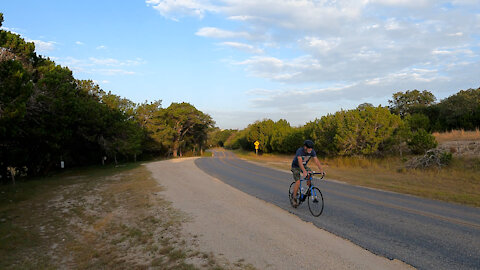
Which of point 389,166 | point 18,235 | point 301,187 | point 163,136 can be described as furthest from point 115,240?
point 163,136

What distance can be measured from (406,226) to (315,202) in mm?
2218

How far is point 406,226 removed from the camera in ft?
22.2

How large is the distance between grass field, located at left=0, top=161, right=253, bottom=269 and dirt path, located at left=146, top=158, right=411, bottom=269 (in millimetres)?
403

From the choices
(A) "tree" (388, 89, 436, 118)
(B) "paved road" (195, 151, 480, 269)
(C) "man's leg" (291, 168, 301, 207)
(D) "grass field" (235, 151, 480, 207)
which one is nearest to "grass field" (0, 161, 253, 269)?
(B) "paved road" (195, 151, 480, 269)

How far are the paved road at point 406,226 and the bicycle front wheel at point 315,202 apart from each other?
19cm

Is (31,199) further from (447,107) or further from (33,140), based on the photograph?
(447,107)

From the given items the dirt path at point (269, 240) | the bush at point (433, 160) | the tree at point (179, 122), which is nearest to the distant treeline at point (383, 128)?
the bush at point (433, 160)

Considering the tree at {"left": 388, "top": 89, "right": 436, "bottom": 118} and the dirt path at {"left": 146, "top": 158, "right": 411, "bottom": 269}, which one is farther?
the tree at {"left": 388, "top": 89, "right": 436, "bottom": 118}

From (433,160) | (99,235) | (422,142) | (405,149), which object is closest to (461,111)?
(405,149)

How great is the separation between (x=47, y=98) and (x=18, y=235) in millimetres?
10036

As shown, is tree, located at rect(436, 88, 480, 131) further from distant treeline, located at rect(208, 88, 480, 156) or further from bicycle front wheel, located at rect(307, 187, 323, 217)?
bicycle front wheel, located at rect(307, 187, 323, 217)

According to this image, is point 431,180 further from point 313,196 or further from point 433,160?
point 313,196

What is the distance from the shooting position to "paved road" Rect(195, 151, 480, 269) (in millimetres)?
4980

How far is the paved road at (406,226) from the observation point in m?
4.98
